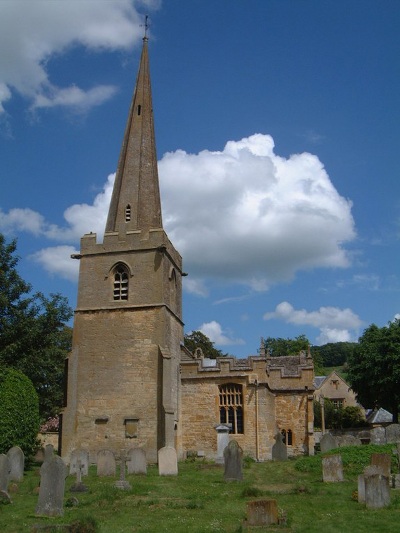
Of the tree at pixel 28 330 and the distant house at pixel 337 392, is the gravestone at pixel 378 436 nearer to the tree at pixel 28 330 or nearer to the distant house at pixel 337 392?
the tree at pixel 28 330

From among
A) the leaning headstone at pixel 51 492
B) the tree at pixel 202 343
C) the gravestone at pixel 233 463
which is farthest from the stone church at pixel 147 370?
the tree at pixel 202 343

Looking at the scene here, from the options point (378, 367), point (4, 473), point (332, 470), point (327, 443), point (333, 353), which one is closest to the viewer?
point (4, 473)

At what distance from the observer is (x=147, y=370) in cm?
2483

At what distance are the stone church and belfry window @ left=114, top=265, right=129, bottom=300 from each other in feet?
0.16

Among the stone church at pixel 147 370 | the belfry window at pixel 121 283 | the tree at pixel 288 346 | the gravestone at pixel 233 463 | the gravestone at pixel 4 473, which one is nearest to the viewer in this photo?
the gravestone at pixel 4 473

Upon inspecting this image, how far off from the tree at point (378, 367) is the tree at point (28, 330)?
2006cm

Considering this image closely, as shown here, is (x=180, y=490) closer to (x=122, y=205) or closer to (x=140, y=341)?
(x=140, y=341)

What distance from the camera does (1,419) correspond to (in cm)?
2041

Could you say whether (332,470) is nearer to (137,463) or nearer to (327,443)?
(137,463)

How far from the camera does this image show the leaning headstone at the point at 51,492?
11.3 metres

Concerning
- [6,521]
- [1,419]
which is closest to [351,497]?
[6,521]

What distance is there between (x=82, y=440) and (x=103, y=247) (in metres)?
8.89

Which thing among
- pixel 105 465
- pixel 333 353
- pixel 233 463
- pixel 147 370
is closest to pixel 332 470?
pixel 233 463

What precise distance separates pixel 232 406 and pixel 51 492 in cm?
1632
